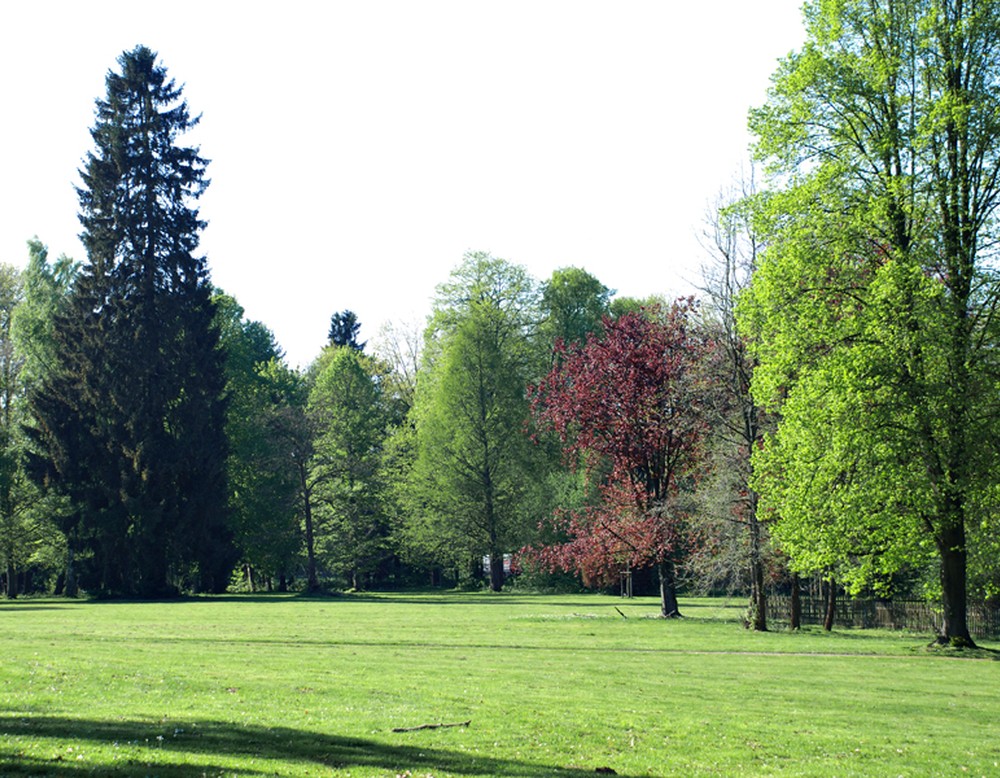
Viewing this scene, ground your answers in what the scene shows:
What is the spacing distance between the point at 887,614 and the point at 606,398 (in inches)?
517

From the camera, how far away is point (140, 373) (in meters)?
58.7

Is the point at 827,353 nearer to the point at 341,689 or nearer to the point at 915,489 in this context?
the point at 915,489

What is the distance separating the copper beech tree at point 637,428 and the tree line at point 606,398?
129mm

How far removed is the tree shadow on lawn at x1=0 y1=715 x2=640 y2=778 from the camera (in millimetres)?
10039

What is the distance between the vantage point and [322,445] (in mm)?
66875

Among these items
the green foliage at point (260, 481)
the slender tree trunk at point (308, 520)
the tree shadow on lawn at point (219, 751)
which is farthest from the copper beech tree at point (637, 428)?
the green foliage at point (260, 481)

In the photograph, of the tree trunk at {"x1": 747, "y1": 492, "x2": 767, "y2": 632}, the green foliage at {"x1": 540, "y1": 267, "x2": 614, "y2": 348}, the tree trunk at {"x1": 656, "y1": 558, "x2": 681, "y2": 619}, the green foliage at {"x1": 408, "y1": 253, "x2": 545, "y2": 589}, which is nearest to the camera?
the tree trunk at {"x1": 747, "y1": 492, "x2": 767, "y2": 632}

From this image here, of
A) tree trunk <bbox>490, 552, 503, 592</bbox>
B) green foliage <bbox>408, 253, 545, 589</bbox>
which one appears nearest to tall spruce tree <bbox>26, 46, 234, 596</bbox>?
green foliage <bbox>408, 253, 545, 589</bbox>

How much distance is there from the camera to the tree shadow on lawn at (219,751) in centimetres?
1004

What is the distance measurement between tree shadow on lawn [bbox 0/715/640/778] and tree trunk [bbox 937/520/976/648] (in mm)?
19743

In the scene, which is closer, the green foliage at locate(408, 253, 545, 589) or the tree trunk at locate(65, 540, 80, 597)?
the tree trunk at locate(65, 540, 80, 597)

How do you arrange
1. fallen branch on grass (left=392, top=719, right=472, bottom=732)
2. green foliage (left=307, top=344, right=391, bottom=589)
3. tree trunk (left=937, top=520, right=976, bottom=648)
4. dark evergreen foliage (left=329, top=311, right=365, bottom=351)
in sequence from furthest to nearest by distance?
dark evergreen foliage (left=329, top=311, right=365, bottom=351), green foliage (left=307, top=344, right=391, bottom=589), tree trunk (left=937, top=520, right=976, bottom=648), fallen branch on grass (left=392, top=719, right=472, bottom=732)

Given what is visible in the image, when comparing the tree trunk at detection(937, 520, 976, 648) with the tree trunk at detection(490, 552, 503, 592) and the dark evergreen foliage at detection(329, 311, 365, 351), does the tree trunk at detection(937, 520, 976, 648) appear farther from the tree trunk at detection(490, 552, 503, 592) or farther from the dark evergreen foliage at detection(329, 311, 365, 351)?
the dark evergreen foliage at detection(329, 311, 365, 351)

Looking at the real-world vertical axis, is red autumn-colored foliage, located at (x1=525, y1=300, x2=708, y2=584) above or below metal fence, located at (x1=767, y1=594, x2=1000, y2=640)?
above
